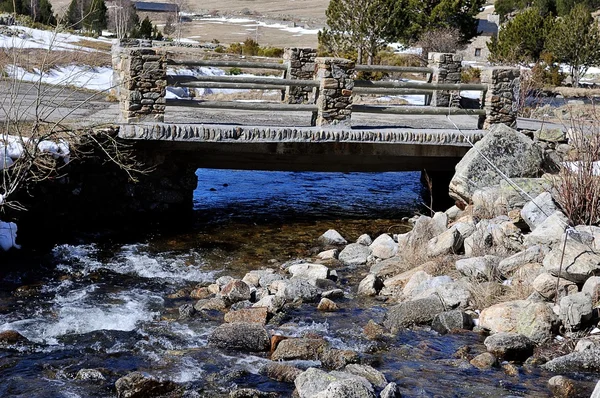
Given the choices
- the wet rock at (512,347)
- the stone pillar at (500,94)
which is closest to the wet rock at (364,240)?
the stone pillar at (500,94)

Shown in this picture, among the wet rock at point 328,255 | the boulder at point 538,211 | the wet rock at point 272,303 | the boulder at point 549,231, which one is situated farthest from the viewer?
the wet rock at point 328,255

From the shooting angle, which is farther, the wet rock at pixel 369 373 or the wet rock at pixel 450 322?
the wet rock at pixel 450 322

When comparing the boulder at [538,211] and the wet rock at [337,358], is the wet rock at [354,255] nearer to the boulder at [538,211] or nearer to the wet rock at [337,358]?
the boulder at [538,211]

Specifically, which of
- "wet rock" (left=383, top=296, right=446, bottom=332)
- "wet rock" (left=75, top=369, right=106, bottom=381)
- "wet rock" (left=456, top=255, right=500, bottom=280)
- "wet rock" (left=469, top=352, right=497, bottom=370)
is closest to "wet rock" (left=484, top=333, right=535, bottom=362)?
"wet rock" (left=469, top=352, right=497, bottom=370)

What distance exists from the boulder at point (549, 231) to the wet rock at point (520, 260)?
0.76 feet

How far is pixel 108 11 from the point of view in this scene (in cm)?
4744

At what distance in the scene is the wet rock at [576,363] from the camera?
27.1 feet

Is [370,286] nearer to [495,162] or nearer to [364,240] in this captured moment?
[364,240]

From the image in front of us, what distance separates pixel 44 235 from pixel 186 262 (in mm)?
2459

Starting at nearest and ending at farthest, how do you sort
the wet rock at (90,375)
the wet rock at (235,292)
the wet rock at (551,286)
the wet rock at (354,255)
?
the wet rock at (90,375)
the wet rock at (551,286)
the wet rock at (235,292)
the wet rock at (354,255)

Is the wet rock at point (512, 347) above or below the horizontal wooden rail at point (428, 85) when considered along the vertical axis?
below

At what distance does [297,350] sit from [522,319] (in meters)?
2.64

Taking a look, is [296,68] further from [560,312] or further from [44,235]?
[560,312]

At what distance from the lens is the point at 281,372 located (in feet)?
26.2
